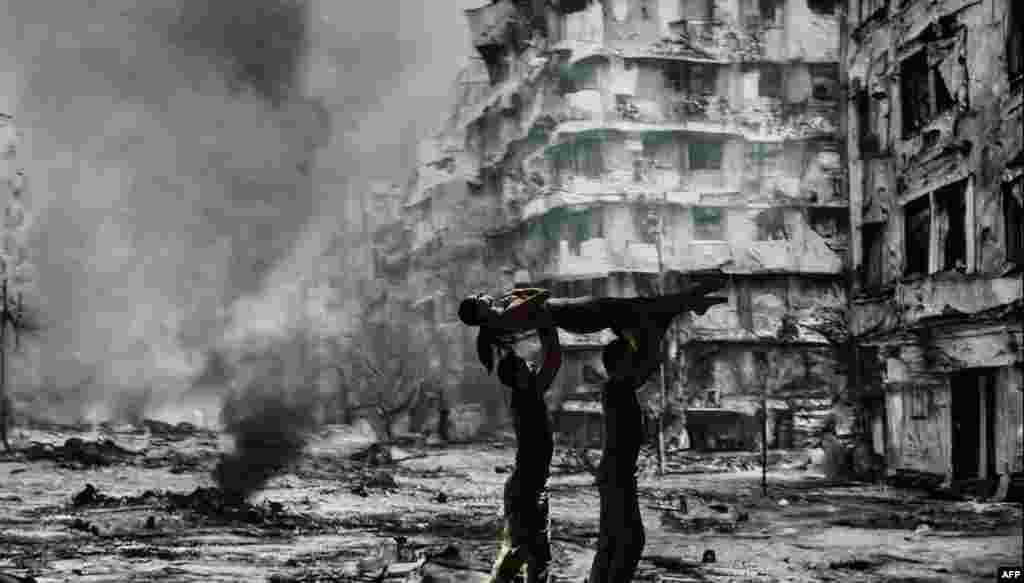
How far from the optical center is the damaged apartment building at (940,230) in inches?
822

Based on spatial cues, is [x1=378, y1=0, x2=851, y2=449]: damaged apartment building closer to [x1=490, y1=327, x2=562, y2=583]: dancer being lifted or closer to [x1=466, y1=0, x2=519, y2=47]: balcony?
[x1=466, y1=0, x2=519, y2=47]: balcony

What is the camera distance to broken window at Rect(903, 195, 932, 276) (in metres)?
24.5

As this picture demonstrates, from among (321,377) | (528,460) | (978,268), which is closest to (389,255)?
(321,377)

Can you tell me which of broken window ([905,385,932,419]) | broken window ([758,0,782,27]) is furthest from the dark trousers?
broken window ([758,0,782,27])

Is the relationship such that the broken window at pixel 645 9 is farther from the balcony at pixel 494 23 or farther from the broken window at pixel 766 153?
the broken window at pixel 766 153

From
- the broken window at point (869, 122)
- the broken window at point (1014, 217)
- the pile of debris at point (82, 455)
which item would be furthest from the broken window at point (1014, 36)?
the pile of debris at point (82, 455)

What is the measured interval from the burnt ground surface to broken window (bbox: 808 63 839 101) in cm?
2169

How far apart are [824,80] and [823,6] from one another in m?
3.37

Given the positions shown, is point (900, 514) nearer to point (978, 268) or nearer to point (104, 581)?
point (978, 268)

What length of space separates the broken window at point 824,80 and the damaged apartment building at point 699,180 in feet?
0.25

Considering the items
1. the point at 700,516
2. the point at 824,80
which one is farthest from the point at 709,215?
the point at 700,516

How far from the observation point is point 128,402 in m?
72.4

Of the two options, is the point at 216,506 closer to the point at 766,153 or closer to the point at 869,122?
the point at 869,122
